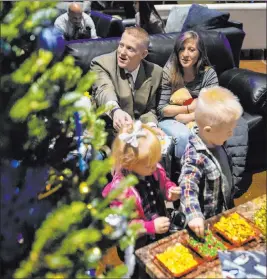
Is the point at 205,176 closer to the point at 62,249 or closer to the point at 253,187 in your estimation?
the point at 62,249

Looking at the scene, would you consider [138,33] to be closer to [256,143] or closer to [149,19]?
[256,143]

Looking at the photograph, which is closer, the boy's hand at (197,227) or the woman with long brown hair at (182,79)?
the boy's hand at (197,227)

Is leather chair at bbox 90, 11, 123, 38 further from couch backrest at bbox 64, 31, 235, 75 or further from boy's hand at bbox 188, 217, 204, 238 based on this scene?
boy's hand at bbox 188, 217, 204, 238

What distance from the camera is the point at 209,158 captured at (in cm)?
154

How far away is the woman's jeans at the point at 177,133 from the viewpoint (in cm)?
238

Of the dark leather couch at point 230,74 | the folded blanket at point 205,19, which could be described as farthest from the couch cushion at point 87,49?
the folded blanket at point 205,19

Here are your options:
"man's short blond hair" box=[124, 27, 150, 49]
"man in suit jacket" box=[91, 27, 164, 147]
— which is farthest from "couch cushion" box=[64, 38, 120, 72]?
"man's short blond hair" box=[124, 27, 150, 49]

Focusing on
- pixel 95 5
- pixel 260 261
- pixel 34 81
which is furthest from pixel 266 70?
pixel 34 81

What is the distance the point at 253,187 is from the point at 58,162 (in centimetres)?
201

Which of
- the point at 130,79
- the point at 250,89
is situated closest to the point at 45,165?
the point at 130,79

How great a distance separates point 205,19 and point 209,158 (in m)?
2.48

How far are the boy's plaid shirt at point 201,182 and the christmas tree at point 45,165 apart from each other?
50 centimetres

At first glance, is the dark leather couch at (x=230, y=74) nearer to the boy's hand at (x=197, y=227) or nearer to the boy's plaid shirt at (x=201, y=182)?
the boy's plaid shirt at (x=201, y=182)

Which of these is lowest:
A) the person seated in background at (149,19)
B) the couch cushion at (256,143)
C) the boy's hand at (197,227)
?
the couch cushion at (256,143)
